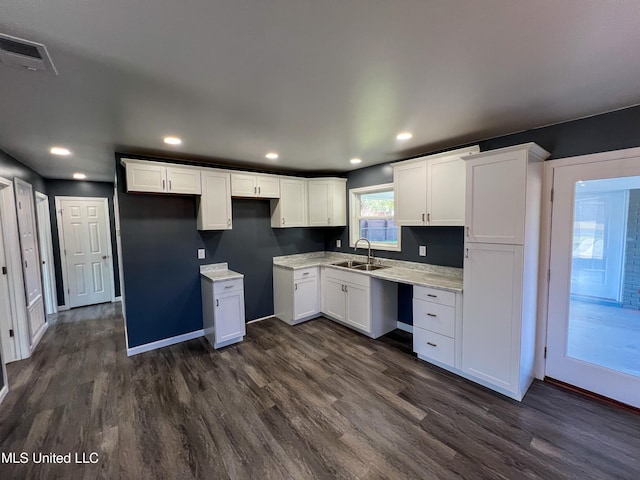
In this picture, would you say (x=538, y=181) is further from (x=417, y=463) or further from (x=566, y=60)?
(x=417, y=463)

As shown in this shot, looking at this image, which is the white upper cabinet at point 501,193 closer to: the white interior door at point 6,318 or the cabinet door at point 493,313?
the cabinet door at point 493,313

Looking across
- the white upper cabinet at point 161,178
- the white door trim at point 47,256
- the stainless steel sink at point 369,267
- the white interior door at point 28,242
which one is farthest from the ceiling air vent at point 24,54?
the white door trim at point 47,256

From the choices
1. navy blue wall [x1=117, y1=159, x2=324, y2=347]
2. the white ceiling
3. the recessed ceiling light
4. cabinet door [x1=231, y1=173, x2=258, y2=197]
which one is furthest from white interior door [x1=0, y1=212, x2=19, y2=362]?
cabinet door [x1=231, y1=173, x2=258, y2=197]

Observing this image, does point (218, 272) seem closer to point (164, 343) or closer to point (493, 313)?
point (164, 343)

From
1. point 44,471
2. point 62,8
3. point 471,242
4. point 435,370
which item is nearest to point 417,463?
point 435,370

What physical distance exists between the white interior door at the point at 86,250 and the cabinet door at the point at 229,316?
355 centimetres

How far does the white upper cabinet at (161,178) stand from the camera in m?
3.03

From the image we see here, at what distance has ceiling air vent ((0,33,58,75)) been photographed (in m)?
1.24

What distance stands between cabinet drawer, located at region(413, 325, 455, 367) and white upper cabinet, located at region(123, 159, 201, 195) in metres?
3.15

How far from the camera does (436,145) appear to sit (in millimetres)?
3125

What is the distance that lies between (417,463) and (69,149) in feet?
14.4

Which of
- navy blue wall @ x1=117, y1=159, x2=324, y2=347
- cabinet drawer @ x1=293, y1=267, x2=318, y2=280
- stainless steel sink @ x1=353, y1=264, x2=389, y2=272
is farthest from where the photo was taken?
cabinet drawer @ x1=293, y1=267, x2=318, y2=280

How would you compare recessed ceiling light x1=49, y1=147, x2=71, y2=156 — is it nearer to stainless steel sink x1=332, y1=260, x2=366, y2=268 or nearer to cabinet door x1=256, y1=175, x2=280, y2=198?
cabinet door x1=256, y1=175, x2=280, y2=198

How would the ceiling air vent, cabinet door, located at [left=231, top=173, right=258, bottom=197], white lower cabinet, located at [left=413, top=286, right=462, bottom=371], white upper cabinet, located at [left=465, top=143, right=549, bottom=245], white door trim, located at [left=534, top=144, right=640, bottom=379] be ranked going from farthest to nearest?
cabinet door, located at [left=231, top=173, right=258, bottom=197]
white lower cabinet, located at [left=413, top=286, right=462, bottom=371]
white door trim, located at [left=534, top=144, right=640, bottom=379]
white upper cabinet, located at [left=465, top=143, right=549, bottom=245]
the ceiling air vent
